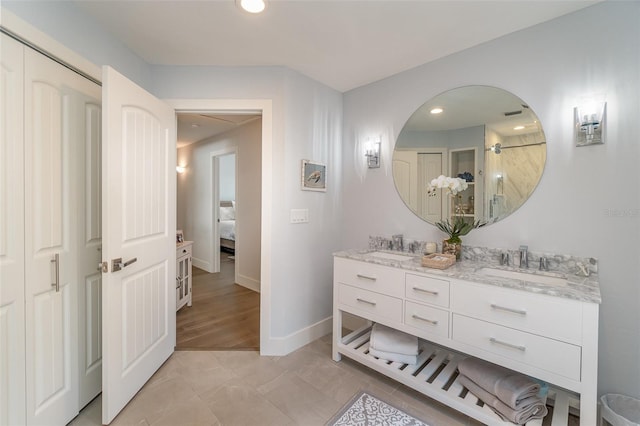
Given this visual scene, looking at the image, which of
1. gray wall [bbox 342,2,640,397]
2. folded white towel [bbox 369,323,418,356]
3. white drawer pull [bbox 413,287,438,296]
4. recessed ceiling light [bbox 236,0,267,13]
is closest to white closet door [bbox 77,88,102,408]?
recessed ceiling light [bbox 236,0,267,13]

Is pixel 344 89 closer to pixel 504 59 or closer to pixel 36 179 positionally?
pixel 504 59

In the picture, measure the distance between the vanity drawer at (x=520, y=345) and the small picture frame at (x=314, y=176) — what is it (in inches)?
60.5

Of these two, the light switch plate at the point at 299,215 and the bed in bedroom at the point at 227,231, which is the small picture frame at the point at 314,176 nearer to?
the light switch plate at the point at 299,215

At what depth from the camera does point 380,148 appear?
2.58 m

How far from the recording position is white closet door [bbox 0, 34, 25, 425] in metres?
1.24

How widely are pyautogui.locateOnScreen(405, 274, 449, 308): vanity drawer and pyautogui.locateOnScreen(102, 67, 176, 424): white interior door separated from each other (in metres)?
1.81

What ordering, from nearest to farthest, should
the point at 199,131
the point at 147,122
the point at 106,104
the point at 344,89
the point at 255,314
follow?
the point at 106,104, the point at 147,122, the point at 344,89, the point at 255,314, the point at 199,131

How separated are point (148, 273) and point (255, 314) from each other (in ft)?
5.08

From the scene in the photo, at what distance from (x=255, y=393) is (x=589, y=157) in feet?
8.48

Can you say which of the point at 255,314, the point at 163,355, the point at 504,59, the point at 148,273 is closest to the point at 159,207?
the point at 148,273

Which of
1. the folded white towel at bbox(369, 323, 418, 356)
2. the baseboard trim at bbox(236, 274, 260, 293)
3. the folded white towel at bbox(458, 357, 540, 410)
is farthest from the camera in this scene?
the baseboard trim at bbox(236, 274, 260, 293)

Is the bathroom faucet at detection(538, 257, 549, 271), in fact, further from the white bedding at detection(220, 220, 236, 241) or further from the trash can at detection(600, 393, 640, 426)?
the white bedding at detection(220, 220, 236, 241)

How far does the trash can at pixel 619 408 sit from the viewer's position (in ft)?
4.75

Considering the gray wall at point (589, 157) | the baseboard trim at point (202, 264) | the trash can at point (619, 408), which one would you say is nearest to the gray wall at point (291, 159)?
the gray wall at point (589, 157)
